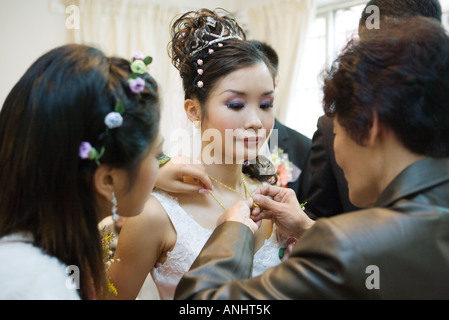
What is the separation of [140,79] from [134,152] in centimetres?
17

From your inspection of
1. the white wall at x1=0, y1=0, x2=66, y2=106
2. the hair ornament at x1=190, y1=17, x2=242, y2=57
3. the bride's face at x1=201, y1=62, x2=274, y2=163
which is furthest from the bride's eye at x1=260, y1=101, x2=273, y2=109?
the white wall at x1=0, y1=0, x2=66, y2=106

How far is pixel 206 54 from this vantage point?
148 centimetres

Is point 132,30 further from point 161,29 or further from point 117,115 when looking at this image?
point 117,115

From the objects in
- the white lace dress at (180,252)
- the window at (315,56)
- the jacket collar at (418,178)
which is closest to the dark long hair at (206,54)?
the white lace dress at (180,252)

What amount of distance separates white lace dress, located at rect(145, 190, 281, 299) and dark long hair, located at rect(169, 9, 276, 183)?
1.17ft

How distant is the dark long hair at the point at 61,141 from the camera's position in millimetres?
844

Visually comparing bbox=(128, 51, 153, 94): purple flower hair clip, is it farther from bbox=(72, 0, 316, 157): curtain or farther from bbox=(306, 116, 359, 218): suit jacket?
bbox=(72, 0, 316, 157): curtain

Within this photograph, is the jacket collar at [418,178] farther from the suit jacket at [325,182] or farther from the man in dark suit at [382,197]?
the suit jacket at [325,182]

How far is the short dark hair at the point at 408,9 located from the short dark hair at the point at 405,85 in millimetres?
623

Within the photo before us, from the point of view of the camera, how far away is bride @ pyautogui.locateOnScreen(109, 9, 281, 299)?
1.37 meters

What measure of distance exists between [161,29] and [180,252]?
9.25ft
